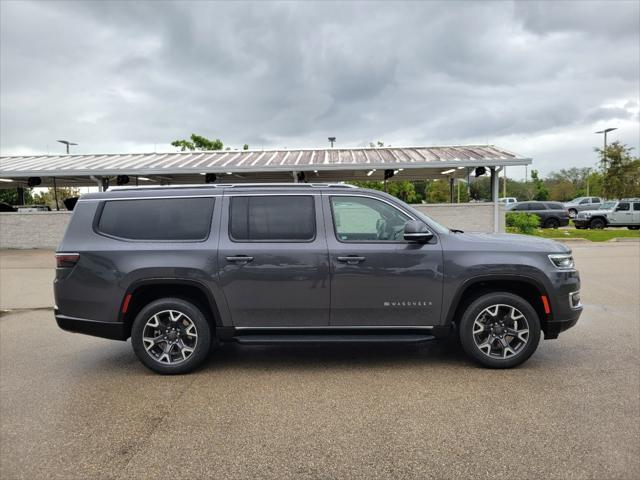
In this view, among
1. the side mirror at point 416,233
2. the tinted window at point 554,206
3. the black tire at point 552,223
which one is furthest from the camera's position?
the tinted window at point 554,206

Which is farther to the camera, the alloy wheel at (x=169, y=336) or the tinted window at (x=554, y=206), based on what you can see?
the tinted window at (x=554, y=206)

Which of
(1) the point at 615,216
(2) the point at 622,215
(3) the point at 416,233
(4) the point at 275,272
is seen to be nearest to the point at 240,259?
(4) the point at 275,272

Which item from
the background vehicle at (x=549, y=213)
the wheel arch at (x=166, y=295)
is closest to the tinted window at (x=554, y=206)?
the background vehicle at (x=549, y=213)

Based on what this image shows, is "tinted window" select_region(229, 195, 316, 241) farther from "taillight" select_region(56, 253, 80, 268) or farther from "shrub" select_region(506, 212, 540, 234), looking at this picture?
"shrub" select_region(506, 212, 540, 234)

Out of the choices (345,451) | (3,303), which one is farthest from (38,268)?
(345,451)

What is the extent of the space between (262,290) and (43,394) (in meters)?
2.23

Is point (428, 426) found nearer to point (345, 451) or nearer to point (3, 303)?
point (345, 451)

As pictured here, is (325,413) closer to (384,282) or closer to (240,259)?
(384,282)

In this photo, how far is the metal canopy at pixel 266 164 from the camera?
16.5 meters

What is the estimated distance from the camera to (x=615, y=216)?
25.8m

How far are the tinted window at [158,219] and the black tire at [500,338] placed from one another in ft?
9.23

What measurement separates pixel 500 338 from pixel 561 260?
1.01 meters

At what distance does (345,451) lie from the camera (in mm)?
3252

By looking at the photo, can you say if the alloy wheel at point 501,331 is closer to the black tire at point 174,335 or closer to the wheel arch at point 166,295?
the wheel arch at point 166,295
